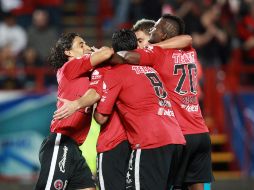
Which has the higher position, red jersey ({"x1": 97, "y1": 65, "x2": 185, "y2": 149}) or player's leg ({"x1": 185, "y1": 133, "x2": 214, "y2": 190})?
red jersey ({"x1": 97, "y1": 65, "x2": 185, "y2": 149})

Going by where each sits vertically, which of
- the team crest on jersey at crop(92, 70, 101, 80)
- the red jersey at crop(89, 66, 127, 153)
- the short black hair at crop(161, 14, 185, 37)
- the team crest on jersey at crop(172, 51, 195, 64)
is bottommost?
the red jersey at crop(89, 66, 127, 153)

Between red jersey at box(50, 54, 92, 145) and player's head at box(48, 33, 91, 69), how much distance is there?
0.24m

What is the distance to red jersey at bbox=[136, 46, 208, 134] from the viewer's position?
830 cm

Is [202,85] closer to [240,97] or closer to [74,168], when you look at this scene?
[240,97]

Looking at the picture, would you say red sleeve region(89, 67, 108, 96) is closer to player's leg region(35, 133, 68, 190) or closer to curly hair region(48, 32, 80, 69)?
curly hair region(48, 32, 80, 69)

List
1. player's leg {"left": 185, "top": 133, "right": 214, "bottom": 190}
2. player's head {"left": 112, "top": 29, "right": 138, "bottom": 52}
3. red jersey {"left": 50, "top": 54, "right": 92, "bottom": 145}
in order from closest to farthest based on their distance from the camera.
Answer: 1. player's head {"left": 112, "top": 29, "right": 138, "bottom": 52}
2. red jersey {"left": 50, "top": 54, "right": 92, "bottom": 145}
3. player's leg {"left": 185, "top": 133, "right": 214, "bottom": 190}

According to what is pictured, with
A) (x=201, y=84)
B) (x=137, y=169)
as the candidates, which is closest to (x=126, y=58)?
(x=137, y=169)

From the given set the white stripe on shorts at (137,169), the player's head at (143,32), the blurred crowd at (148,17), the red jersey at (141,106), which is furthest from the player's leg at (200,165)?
the blurred crowd at (148,17)

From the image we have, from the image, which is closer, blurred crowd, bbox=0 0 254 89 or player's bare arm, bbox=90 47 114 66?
player's bare arm, bbox=90 47 114 66

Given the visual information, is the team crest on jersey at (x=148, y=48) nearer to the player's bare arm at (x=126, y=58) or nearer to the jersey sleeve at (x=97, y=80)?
the player's bare arm at (x=126, y=58)

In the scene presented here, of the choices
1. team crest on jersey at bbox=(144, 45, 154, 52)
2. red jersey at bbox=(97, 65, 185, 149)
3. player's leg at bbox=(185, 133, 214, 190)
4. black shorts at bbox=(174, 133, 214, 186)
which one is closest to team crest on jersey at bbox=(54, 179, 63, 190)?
red jersey at bbox=(97, 65, 185, 149)

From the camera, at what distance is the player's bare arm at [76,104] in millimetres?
7668

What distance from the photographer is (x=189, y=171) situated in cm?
854

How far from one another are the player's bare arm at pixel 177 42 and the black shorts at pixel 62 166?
51.8 inches
